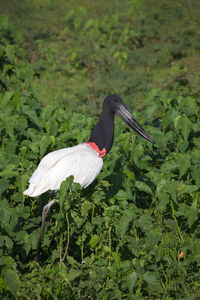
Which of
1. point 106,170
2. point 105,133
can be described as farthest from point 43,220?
point 105,133

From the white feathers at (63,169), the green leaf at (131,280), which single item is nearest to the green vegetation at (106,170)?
the green leaf at (131,280)

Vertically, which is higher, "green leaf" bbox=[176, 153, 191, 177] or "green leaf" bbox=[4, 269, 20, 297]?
"green leaf" bbox=[4, 269, 20, 297]

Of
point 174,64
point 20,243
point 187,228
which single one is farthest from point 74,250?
point 174,64

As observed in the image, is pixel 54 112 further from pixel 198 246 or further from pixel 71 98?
pixel 198 246

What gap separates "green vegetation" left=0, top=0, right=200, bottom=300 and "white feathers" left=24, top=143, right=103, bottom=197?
0.11 m

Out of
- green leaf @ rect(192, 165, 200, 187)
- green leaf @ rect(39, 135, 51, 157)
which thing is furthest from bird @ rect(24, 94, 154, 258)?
green leaf @ rect(192, 165, 200, 187)

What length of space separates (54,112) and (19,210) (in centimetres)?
206

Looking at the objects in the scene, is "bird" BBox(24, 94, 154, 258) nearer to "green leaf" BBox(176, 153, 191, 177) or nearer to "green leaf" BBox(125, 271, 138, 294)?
"green leaf" BBox(176, 153, 191, 177)

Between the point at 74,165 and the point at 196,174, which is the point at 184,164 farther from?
the point at 74,165

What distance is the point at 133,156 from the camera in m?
5.55

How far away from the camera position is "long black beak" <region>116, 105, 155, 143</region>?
5.73 metres

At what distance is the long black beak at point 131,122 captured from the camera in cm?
573

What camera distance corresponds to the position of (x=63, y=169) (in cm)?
513

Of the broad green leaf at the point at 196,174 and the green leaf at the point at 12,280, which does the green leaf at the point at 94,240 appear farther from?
the broad green leaf at the point at 196,174
